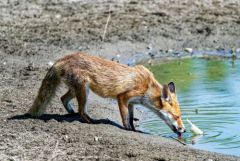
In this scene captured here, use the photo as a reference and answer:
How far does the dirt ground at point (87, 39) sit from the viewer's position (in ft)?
35.6

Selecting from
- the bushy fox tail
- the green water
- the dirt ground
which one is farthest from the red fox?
the green water

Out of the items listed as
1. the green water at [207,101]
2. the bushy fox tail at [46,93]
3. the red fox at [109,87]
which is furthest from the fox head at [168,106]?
the bushy fox tail at [46,93]

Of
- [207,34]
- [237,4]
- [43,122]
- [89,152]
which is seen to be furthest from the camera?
[237,4]

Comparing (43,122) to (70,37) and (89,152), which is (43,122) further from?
(70,37)

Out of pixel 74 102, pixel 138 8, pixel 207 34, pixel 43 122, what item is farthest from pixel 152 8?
pixel 43 122

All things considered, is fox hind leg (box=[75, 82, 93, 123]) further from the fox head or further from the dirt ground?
the fox head

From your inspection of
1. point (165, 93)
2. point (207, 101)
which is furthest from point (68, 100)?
point (207, 101)

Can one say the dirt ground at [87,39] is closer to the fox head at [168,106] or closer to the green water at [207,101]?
the fox head at [168,106]

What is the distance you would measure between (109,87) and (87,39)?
5.79 metres

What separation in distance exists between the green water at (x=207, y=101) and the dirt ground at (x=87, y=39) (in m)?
0.67

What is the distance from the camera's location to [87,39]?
1730cm

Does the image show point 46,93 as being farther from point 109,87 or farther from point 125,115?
point 125,115

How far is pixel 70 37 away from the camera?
1736cm

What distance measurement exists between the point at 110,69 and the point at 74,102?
1621 millimetres
